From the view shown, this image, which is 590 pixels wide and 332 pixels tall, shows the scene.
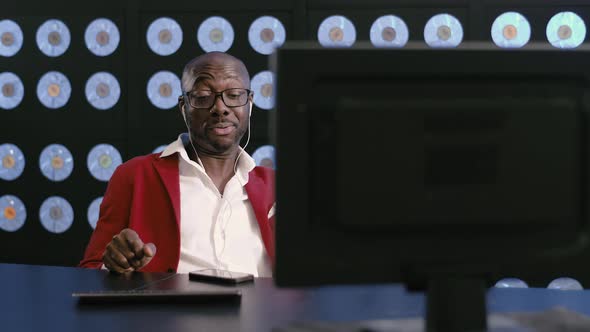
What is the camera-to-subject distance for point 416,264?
2.66ft

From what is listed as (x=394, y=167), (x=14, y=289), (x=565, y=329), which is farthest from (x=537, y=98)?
(x=14, y=289)

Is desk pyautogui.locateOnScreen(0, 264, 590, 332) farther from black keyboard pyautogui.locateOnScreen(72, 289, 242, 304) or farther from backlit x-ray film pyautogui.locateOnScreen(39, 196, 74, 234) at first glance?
Result: backlit x-ray film pyautogui.locateOnScreen(39, 196, 74, 234)

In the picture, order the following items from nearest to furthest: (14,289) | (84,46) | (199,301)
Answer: (199,301) → (14,289) → (84,46)

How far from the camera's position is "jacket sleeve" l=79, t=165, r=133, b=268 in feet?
6.11

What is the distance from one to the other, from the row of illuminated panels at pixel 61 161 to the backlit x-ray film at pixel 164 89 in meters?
0.20

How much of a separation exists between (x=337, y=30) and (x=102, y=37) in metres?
1.06

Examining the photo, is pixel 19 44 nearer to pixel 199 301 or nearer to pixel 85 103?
pixel 85 103

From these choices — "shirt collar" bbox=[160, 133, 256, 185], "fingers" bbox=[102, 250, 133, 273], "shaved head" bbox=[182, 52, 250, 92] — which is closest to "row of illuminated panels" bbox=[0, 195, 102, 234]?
"shirt collar" bbox=[160, 133, 256, 185]

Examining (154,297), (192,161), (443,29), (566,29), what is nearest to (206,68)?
(192,161)

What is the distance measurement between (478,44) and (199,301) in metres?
0.67

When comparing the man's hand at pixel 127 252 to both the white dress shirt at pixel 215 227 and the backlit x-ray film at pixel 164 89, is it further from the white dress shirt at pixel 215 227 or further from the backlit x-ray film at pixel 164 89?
the backlit x-ray film at pixel 164 89

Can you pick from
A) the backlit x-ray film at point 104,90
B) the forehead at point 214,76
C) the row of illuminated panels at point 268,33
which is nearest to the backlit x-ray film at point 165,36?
the row of illuminated panels at point 268,33

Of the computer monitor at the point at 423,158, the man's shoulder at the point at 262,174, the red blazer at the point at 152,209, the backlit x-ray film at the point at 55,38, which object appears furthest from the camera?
the backlit x-ray film at the point at 55,38

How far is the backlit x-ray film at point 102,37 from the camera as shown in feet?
9.70
